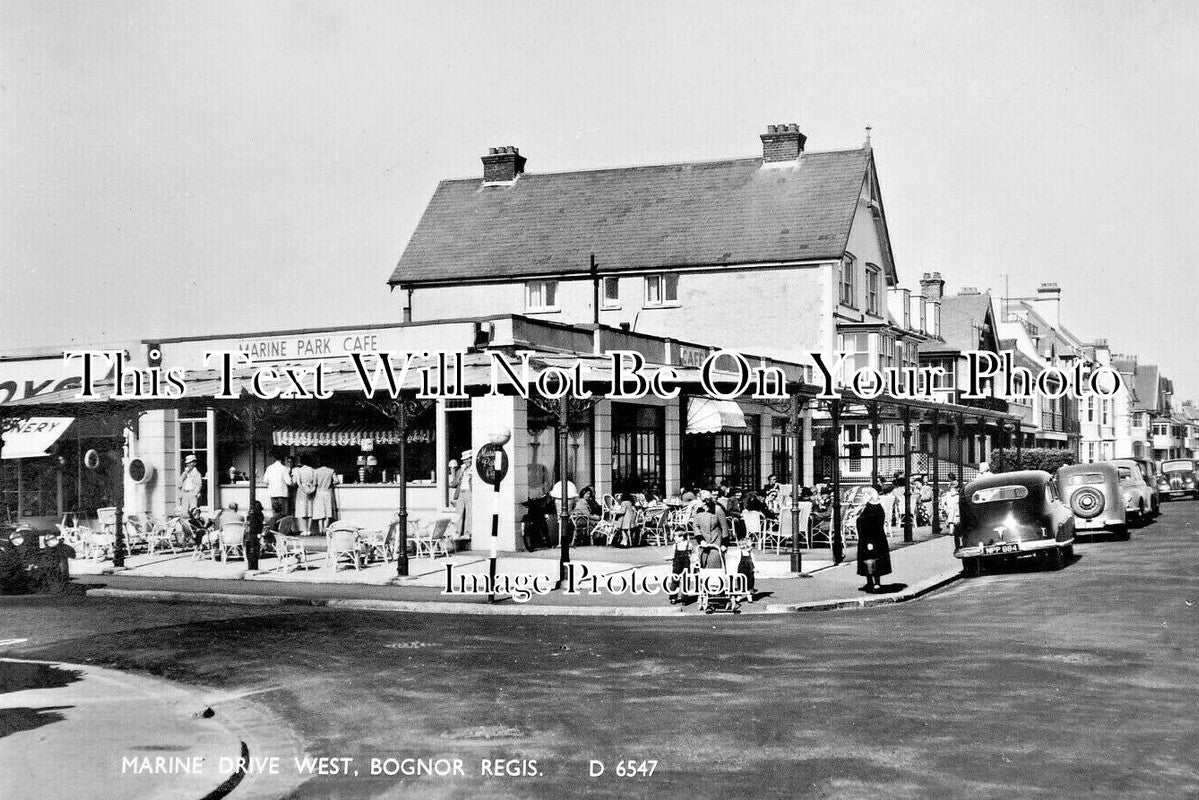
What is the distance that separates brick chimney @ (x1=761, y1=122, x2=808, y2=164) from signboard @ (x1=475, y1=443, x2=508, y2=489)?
84.5ft

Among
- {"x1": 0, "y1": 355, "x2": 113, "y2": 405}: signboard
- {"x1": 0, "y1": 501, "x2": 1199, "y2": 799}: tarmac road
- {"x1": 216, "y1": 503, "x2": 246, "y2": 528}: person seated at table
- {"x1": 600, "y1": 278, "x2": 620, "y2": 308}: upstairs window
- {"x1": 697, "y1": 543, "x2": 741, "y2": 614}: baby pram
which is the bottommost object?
{"x1": 0, "y1": 501, "x2": 1199, "y2": 799}: tarmac road

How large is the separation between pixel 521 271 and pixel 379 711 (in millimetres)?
31398

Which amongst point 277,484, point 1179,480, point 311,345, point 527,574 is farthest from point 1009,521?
point 1179,480

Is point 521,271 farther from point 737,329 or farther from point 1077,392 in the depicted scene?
point 1077,392

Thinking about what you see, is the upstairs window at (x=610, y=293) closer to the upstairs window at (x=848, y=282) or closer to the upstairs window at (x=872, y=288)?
the upstairs window at (x=848, y=282)

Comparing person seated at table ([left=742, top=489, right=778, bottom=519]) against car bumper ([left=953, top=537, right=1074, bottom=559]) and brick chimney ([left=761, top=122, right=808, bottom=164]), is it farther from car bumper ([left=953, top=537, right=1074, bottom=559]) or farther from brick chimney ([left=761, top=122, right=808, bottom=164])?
brick chimney ([left=761, top=122, right=808, bottom=164])

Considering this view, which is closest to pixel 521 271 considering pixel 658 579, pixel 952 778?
pixel 658 579

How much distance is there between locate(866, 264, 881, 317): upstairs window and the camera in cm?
4221

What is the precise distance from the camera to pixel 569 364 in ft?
71.5

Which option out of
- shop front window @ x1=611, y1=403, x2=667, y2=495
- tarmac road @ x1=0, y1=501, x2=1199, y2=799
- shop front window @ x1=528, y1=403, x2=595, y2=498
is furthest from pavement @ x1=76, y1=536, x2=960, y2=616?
shop front window @ x1=611, y1=403, x2=667, y2=495

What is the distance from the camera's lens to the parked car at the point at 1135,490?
30797 mm

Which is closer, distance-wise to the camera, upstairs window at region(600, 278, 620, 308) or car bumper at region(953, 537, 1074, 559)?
car bumper at region(953, 537, 1074, 559)

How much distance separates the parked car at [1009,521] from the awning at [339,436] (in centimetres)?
1075

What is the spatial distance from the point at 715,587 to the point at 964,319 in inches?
1866
